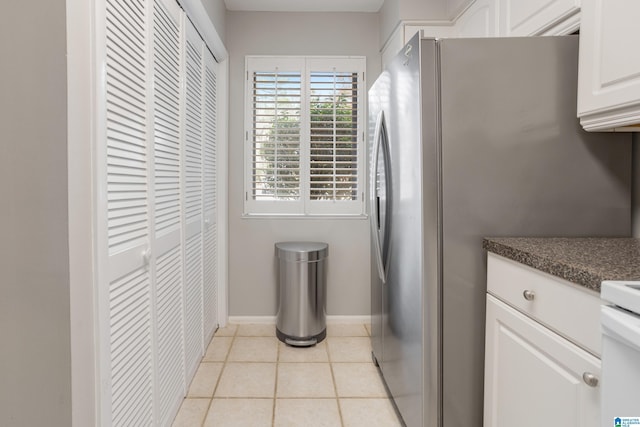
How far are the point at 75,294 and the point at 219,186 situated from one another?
200 centimetres

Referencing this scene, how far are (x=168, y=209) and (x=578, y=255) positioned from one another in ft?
5.29

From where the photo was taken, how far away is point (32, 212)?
79 cm

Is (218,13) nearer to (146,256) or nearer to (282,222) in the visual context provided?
(282,222)

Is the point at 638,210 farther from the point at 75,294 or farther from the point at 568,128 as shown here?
the point at 75,294

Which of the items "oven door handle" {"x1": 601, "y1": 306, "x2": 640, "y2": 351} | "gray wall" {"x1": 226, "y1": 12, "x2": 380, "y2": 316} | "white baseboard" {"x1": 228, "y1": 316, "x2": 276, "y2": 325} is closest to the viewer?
"oven door handle" {"x1": 601, "y1": 306, "x2": 640, "y2": 351}

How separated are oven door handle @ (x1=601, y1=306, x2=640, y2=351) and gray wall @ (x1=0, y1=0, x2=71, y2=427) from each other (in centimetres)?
118

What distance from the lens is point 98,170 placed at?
982 millimetres

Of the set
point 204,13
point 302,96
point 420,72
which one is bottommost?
point 420,72

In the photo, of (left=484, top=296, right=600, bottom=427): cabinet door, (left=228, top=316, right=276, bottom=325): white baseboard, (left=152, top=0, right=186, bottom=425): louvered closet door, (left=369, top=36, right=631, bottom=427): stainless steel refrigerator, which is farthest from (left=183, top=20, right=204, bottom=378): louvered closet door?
(left=484, top=296, right=600, bottom=427): cabinet door

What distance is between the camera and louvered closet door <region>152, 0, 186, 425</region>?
152cm

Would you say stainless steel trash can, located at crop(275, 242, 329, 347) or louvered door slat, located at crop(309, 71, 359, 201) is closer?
stainless steel trash can, located at crop(275, 242, 329, 347)

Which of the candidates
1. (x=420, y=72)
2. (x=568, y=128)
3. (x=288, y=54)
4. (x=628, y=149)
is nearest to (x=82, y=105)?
(x=420, y=72)

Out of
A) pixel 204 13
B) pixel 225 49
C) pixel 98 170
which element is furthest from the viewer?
pixel 225 49

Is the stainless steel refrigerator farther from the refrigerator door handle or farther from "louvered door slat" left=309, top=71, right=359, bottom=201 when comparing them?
"louvered door slat" left=309, top=71, right=359, bottom=201
